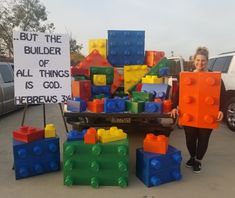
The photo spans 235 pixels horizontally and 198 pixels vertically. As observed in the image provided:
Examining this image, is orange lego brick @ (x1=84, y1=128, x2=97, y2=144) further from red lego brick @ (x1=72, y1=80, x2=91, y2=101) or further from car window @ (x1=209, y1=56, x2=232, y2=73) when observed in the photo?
car window @ (x1=209, y1=56, x2=232, y2=73)

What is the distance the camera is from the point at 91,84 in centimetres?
621

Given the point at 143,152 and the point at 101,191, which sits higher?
the point at 143,152

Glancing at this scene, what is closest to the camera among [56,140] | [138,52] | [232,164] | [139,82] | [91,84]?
[56,140]

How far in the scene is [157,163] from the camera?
4277 mm

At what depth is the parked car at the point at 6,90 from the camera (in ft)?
31.7

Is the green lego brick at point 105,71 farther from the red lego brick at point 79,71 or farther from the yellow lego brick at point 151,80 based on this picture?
the yellow lego brick at point 151,80

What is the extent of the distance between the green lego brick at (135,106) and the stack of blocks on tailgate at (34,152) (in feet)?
4.64

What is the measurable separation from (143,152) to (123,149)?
424 millimetres

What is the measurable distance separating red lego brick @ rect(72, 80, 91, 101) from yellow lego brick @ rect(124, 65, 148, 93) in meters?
1.10

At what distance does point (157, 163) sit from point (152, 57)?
392 cm

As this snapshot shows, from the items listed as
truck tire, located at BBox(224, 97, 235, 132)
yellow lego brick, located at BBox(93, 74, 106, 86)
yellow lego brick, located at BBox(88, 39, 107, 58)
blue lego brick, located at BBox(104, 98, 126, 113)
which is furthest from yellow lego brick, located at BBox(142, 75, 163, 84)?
truck tire, located at BBox(224, 97, 235, 132)

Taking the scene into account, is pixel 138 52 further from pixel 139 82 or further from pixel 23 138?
pixel 23 138

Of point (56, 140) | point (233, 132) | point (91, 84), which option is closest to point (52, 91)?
point (56, 140)

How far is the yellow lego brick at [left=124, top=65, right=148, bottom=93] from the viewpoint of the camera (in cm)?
680
